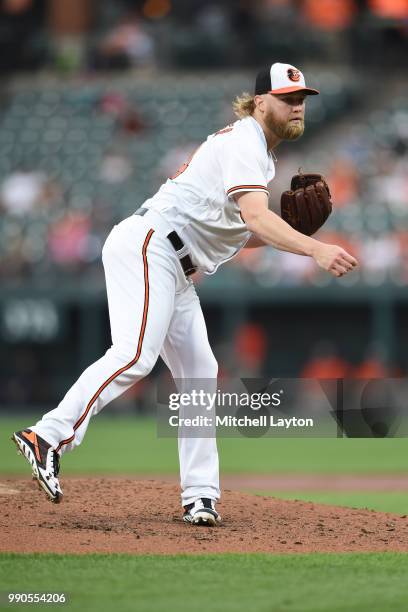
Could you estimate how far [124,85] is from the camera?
64.2 feet

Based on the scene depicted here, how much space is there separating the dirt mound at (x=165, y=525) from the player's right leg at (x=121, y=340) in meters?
0.29

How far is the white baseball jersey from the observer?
4961 millimetres

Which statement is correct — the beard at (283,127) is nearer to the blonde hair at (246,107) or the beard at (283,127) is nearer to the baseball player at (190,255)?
the baseball player at (190,255)

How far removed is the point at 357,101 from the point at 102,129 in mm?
4105

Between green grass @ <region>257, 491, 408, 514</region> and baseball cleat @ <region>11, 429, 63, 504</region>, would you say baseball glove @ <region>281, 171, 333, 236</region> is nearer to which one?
baseball cleat @ <region>11, 429, 63, 504</region>

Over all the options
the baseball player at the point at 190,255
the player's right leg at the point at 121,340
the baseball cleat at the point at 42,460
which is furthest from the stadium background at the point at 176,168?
the baseball cleat at the point at 42,460

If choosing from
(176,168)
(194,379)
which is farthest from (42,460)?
(176,168)

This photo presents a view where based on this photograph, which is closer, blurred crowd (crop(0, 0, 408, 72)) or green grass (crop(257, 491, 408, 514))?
green grass (crop(257, 491, 408, 514))

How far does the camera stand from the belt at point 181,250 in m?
5.10

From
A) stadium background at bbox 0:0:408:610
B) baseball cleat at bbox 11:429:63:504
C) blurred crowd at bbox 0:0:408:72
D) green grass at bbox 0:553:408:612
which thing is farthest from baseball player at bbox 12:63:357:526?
blurred crowd at bbox 0:0:408:72

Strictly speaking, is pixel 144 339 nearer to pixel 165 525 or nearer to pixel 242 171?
pixel 242 171

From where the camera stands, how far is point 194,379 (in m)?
5.37

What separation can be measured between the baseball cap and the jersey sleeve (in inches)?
12.3

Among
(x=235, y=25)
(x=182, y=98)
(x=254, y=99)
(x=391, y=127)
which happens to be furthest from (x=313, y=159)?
(x=254, y=99)
